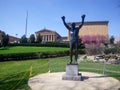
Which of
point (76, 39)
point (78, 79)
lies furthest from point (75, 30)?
point (78, 79)

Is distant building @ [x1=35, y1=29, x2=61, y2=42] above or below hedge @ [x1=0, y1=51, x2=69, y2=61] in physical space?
above

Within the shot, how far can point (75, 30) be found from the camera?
11859 mm

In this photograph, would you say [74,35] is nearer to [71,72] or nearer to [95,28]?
[71,72]

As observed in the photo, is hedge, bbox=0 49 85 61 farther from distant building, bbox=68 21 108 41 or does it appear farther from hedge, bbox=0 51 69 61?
distant building, bbox=68 21 108 41

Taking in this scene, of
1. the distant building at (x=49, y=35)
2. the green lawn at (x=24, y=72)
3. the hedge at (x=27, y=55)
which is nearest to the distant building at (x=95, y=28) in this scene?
the distant building at (x=49, y=35)

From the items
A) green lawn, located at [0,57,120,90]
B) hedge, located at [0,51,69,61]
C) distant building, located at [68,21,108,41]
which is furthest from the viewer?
distant building, located at [68,21,108,41]

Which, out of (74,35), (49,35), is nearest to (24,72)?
(74,35)

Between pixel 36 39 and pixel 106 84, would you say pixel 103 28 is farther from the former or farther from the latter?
pixel 106 84

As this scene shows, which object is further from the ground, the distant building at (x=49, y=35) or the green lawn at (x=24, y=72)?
the distant building at (x=49, y=35)

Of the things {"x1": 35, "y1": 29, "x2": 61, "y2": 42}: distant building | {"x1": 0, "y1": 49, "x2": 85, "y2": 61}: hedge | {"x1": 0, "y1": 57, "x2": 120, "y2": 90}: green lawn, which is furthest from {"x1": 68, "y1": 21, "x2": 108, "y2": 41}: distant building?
{"x1": 0, "y1": 57, "x2": 120, "y2": 90}: green lawn

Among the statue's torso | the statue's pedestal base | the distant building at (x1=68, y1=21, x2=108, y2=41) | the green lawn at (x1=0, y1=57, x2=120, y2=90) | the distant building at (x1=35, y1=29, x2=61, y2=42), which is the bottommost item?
the green lawn at (x1=0, y1=57, x2=120, y2=90)

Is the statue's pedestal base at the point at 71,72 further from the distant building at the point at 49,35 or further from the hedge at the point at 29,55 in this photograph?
the distant building at the point at 49,35

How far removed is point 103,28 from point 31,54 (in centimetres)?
6603

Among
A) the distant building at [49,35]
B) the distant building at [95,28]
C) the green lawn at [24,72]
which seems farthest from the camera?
the distant building at [49,35]
